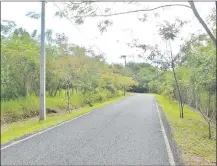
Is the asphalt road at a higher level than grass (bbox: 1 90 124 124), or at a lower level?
lower

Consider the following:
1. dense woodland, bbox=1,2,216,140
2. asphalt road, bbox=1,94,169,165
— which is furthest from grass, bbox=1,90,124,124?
asphalt road, bbox=1,94,169,165

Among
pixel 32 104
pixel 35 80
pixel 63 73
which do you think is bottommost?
pixel 32 104

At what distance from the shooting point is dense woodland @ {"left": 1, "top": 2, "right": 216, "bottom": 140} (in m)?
4.54

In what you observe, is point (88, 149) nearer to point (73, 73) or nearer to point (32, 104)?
point (32, 104)

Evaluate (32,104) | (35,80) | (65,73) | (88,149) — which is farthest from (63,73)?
(32,104)

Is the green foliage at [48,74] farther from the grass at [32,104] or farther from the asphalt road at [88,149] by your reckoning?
the asphalt road at [88,149]

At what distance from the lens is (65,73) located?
23.1m

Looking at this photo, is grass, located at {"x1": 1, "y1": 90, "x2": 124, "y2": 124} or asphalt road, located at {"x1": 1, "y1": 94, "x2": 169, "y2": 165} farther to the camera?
asphalt road, located at {"x1": 1, "y1": 94, "x2": 169, "y2": 165}

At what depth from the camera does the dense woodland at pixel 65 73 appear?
4539 mm

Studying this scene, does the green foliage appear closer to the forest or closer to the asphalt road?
the forest

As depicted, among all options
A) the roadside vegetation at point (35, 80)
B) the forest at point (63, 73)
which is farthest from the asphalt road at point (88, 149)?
the forest at point (63, 73)

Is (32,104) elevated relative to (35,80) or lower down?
lower down

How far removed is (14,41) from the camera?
482 centimetres

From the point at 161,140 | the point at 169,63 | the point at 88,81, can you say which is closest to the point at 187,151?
the point at 161,140
